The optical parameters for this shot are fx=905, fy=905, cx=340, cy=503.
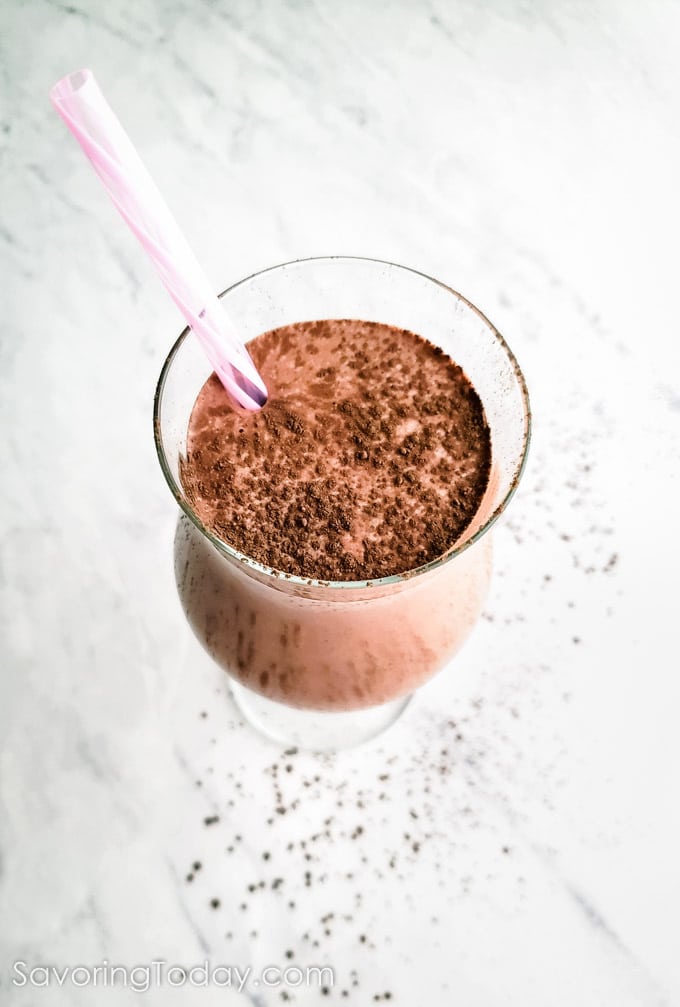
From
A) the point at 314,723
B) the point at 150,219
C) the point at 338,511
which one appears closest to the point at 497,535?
the point at 314,723

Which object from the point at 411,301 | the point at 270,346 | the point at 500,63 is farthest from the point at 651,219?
the point at 270,346

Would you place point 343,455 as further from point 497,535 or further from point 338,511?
point 497,535

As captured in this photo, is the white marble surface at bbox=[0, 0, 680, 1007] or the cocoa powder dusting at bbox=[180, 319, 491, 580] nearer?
the cocoa powder dusting at bbox=[180, 319, 491, 580]

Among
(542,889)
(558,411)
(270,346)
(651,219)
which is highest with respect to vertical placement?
(270,346)

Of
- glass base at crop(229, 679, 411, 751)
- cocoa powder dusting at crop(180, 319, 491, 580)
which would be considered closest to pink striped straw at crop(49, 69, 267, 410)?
cocoa powder dusting at crop(180, 319, 491, 580)

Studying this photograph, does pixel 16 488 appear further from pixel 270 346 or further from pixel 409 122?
pixel 409 122

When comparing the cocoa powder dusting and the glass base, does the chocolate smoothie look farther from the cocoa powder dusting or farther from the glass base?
the glass base

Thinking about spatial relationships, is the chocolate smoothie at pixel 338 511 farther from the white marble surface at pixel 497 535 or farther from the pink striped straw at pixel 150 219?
the white marble surface at pixel 497 535
